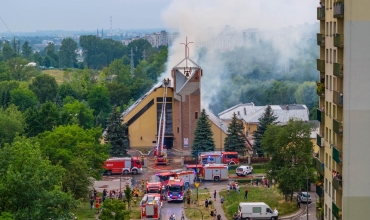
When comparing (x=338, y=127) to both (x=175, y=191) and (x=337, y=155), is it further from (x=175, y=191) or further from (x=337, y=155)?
(x=175, y=191)

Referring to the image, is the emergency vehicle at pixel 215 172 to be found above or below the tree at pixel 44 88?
below

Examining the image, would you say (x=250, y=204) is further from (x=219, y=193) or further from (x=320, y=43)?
(x=320, y=43)

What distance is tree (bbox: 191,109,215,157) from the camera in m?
80.9

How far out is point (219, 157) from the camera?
7544 cm

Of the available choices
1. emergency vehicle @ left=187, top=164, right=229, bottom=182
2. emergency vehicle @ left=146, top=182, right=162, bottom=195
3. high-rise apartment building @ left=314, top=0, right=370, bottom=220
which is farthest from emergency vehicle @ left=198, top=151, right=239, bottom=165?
high-rise apartment building @ left=314, top=0, right=370, bottom=220

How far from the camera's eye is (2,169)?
45.6m

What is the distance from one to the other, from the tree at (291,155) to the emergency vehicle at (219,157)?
53.4 feet

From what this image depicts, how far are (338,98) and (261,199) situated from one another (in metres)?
23.0

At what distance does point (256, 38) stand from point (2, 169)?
116532 mm

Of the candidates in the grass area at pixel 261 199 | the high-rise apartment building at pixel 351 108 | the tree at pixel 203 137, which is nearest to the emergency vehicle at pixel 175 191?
the grass area at pixel 261 199

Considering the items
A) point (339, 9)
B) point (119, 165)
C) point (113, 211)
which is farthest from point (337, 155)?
point (119, 165)

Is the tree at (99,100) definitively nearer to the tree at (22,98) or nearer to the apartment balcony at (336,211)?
the tree at (22,98)

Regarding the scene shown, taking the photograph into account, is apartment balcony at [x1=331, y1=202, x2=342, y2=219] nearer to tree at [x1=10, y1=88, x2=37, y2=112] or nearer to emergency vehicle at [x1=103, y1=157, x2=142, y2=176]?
emergency vehicle at [x1=103, y1=157, x2=142, y2=176]

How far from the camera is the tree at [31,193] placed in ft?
141
